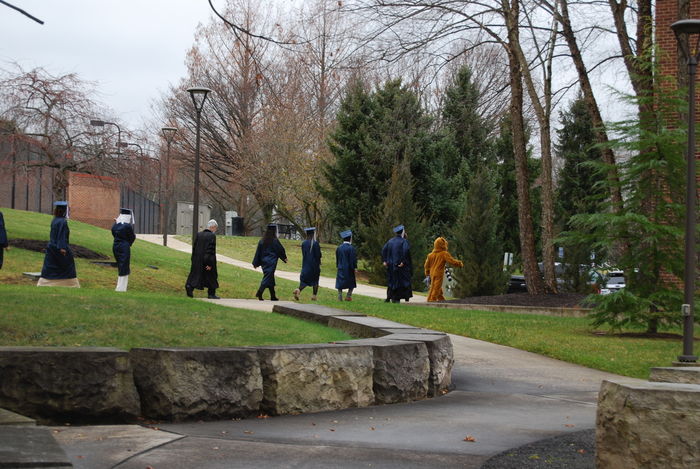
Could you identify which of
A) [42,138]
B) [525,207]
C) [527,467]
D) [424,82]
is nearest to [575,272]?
[525,207]

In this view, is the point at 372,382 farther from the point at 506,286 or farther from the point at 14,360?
the point at 506,286

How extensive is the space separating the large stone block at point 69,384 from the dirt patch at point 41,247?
1781 cm

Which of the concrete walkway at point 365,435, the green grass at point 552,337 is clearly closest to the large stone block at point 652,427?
the concrete walkway at point 365,435

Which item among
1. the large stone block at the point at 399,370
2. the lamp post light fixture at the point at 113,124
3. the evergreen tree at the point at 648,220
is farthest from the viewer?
the lamp post light fixture at the point at 113,124

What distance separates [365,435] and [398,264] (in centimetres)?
1409

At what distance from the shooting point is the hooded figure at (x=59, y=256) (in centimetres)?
1716

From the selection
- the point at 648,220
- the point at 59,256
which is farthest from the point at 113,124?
the point at 648,220

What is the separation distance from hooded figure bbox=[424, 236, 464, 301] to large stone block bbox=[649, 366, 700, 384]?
15066mm

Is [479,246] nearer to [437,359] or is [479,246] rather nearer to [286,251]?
[286,251]

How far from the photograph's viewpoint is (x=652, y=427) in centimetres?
492

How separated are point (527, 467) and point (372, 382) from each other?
293cm

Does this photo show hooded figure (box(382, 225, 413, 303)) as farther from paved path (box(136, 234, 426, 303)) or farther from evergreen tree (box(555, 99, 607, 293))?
evergreen tree (box(555, 99, 607, 293))

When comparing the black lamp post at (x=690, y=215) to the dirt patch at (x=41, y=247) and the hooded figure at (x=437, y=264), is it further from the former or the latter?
the dirt patch at (x=41, y=247)

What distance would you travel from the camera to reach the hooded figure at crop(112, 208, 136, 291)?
18281 mm
